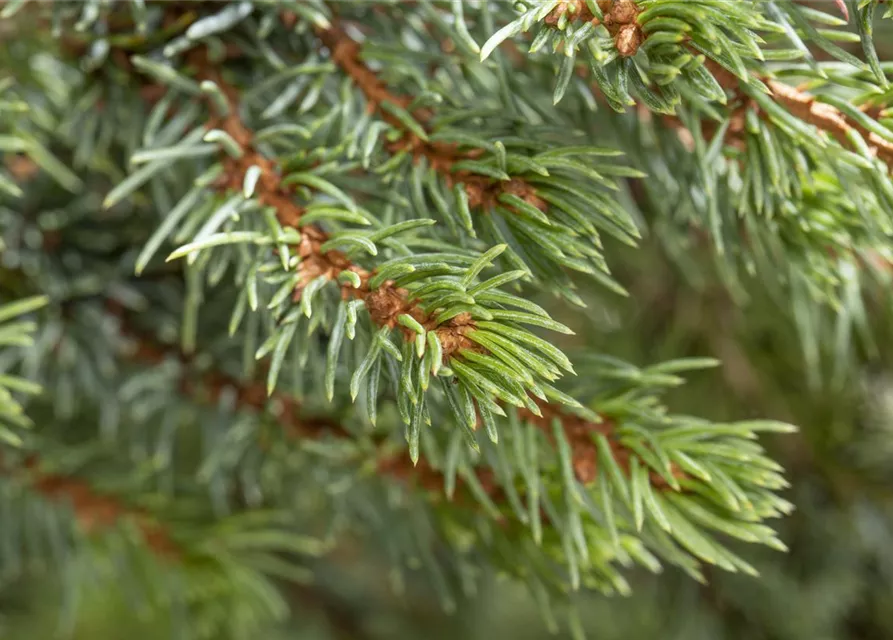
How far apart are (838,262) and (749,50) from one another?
16cm

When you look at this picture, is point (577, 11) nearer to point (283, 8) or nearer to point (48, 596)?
point (283, 8)

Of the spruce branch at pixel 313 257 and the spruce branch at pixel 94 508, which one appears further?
the spruce branch at pixel 94 508

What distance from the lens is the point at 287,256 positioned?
0.31m

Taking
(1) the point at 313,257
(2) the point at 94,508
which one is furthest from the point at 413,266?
(2) the point at 94,508

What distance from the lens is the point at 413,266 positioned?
281 mm

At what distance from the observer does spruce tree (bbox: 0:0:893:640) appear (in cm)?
29

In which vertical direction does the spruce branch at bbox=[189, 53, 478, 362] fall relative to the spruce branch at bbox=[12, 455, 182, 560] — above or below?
above

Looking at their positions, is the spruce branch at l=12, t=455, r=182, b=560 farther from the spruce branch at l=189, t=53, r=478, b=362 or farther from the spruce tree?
the spruce branch at l=189, t=53, r=478, b=362

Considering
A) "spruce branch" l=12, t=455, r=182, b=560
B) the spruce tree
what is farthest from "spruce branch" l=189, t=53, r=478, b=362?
"spruce branch" l=12, t=455, r=182, b=560

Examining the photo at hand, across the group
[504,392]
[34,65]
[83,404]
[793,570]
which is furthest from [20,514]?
[793,570]

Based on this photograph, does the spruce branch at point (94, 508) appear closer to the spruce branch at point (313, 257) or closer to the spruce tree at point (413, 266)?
the spruce tree at point (413, 266)

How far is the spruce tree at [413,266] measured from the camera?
29 centimetres

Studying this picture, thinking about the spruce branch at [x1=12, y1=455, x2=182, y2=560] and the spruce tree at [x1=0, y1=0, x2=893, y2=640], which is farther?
the spruce branch at [x1=12, y1=455, x2=182, y2=560]

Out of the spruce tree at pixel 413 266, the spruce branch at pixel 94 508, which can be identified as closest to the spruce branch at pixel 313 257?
the spruce tree at pixel 413 266
